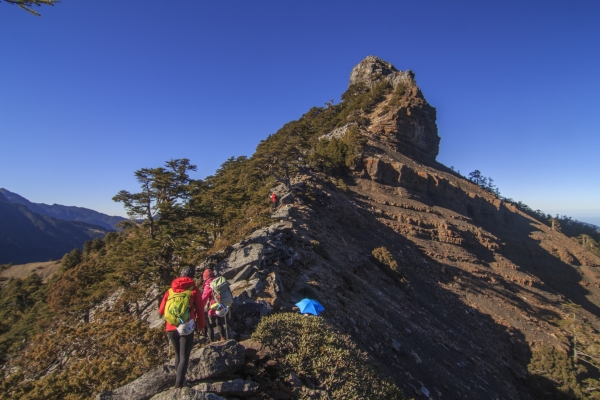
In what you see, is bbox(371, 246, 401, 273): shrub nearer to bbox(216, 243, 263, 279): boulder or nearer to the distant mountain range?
bbox(216, 243, 263, 279): boulder

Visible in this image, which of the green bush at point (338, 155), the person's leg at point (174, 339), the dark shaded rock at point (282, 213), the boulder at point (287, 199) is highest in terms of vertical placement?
the green bush at point (338, 155)

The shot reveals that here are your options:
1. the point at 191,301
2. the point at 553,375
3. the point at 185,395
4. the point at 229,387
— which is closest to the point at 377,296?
the point at 229,387

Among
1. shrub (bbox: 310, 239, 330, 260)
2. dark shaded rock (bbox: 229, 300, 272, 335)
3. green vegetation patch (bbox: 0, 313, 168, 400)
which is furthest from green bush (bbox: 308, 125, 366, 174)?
green vegetation patch (bbox: 0, 313, 168, 400)

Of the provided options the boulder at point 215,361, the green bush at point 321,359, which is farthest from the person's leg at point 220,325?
the boulder at point 215,361

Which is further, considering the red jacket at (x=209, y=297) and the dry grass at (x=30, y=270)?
the dry grass at (x=30, y=270)

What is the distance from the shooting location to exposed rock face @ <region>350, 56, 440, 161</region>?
49844 millimetres

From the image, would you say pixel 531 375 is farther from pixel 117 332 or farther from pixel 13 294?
pixel 13 294

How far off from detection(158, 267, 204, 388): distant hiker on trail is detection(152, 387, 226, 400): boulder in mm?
294

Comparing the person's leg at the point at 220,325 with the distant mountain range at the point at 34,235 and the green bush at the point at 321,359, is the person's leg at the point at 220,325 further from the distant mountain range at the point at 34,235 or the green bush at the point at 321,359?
the distant mountain range at the point at 34,235

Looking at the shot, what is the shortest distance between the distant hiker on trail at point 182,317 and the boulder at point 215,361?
0.32 m

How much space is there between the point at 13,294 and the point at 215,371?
43455mm

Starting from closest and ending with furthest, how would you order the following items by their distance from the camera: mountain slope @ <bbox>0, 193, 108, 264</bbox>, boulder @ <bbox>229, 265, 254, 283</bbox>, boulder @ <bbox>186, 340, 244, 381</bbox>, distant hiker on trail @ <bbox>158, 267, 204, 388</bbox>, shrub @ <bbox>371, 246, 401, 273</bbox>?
distant hiker on trail @ <bbox>158, 267, 204, 388</bbox>
boulder @ <bbox>186, 340, 244, 381</bbox>
boulder @ <bbox>229, 265, 254, 283</bbox>
shrub @ <bbox>371, 246, 401, 273</bbox>
mountain slope @ <bbox>0, 193, 108, 264</bbox>

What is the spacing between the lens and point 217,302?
642 cm

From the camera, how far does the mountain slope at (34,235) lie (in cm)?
14094
